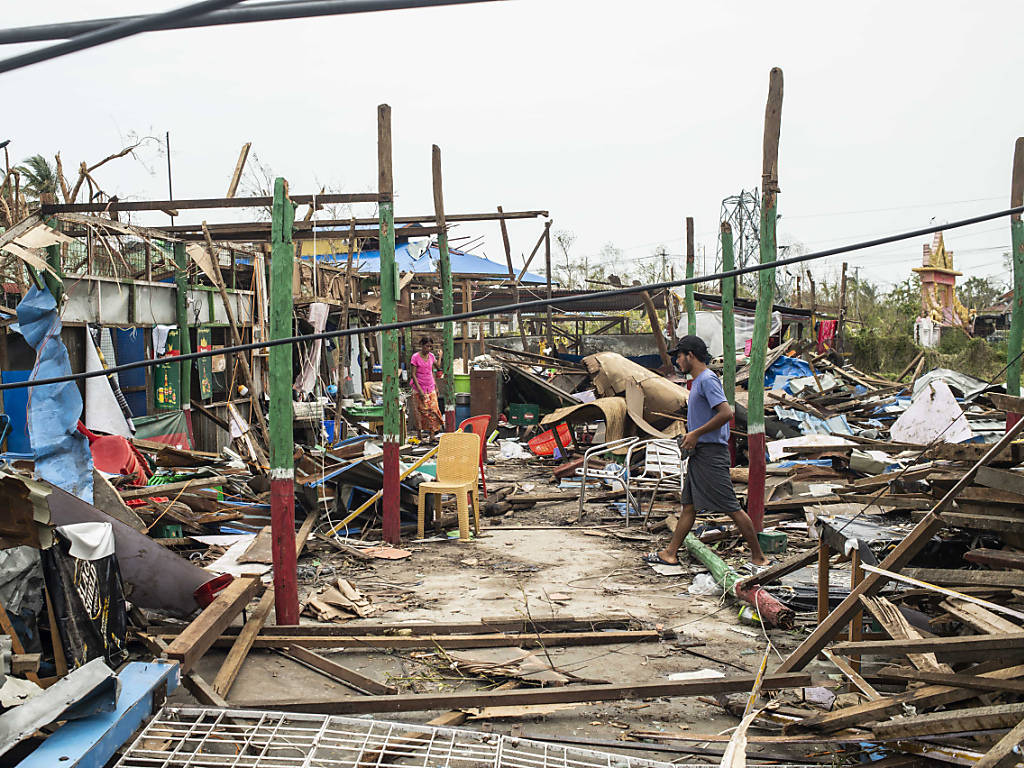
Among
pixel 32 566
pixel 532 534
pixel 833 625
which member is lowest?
pixel 532 534

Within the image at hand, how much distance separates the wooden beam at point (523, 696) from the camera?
174 inches

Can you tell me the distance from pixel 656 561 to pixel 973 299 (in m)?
48.7

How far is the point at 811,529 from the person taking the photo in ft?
26.3

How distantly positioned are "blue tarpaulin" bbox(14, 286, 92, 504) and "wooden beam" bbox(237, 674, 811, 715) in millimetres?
3317

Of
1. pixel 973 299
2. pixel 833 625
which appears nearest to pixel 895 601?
pixel 833 625

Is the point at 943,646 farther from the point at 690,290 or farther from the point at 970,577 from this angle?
the point at 690,290

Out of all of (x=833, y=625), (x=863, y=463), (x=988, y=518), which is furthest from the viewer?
(x=863, y=463)

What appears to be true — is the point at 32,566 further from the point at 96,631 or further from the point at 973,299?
the point at 973,299

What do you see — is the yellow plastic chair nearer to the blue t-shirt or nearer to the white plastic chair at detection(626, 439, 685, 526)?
the white plastic chair at detection(626, 439, 685, 526)

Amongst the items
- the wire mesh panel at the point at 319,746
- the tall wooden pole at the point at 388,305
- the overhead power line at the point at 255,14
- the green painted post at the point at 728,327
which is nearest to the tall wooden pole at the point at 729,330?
the green painted post at the point at 728,327

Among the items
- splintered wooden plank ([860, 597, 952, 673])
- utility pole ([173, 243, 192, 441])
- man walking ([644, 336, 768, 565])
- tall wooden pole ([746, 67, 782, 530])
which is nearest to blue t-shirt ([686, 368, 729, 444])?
man walking ([644, 336, 768, 565])

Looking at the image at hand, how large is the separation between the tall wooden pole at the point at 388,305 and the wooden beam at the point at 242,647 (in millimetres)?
2207

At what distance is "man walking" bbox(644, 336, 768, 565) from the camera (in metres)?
7.26

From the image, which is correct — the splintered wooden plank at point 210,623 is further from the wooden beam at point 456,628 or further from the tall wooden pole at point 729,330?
the tall wooden pole at point 729,330
